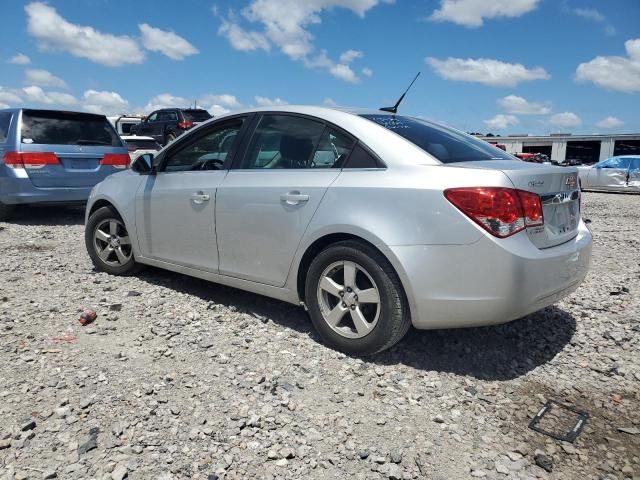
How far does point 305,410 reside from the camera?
2.72 meters

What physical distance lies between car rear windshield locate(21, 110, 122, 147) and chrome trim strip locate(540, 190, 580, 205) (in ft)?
24.3

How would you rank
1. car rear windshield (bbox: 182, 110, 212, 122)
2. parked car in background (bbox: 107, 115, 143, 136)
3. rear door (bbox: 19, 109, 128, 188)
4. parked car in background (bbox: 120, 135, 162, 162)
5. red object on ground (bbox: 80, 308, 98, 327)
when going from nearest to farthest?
red object on ground (bbox: 80, 308, 98, 327) → rear door (bbox: 19, 109, 128, 188) → parked car in background (bbox: 120, 135, 162, 162) → car rear windshield (bbox: 182, 110, 212, 122) → parked car in background (bbox: 107, 115, 143, 136)

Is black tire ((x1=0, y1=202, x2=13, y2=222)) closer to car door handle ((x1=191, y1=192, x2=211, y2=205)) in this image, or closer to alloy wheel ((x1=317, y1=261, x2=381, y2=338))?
car door handle ((x1=191, y1=192, x2=211, y2=205))

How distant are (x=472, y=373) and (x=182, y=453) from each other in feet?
5.91

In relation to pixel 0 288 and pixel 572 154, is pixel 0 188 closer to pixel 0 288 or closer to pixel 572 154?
A: pixel 0 288

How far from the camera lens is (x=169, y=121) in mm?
21828

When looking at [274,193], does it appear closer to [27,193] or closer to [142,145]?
[27,193]

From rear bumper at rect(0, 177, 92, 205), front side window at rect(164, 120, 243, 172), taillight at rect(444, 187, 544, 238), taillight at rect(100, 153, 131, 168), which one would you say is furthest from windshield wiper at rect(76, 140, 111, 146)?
taillight at rect(444, 187, 544, 238)

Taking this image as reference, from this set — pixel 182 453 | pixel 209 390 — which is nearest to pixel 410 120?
pixel 209 390

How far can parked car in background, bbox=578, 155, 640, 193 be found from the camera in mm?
17312

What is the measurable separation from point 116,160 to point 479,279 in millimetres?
7308

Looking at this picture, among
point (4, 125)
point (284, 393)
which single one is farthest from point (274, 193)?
point (4, 125)

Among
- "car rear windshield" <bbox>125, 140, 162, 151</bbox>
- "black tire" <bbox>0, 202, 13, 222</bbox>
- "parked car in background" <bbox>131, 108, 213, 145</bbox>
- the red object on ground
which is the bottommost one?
the red object on ground

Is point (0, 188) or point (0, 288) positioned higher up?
point (0, 188)
